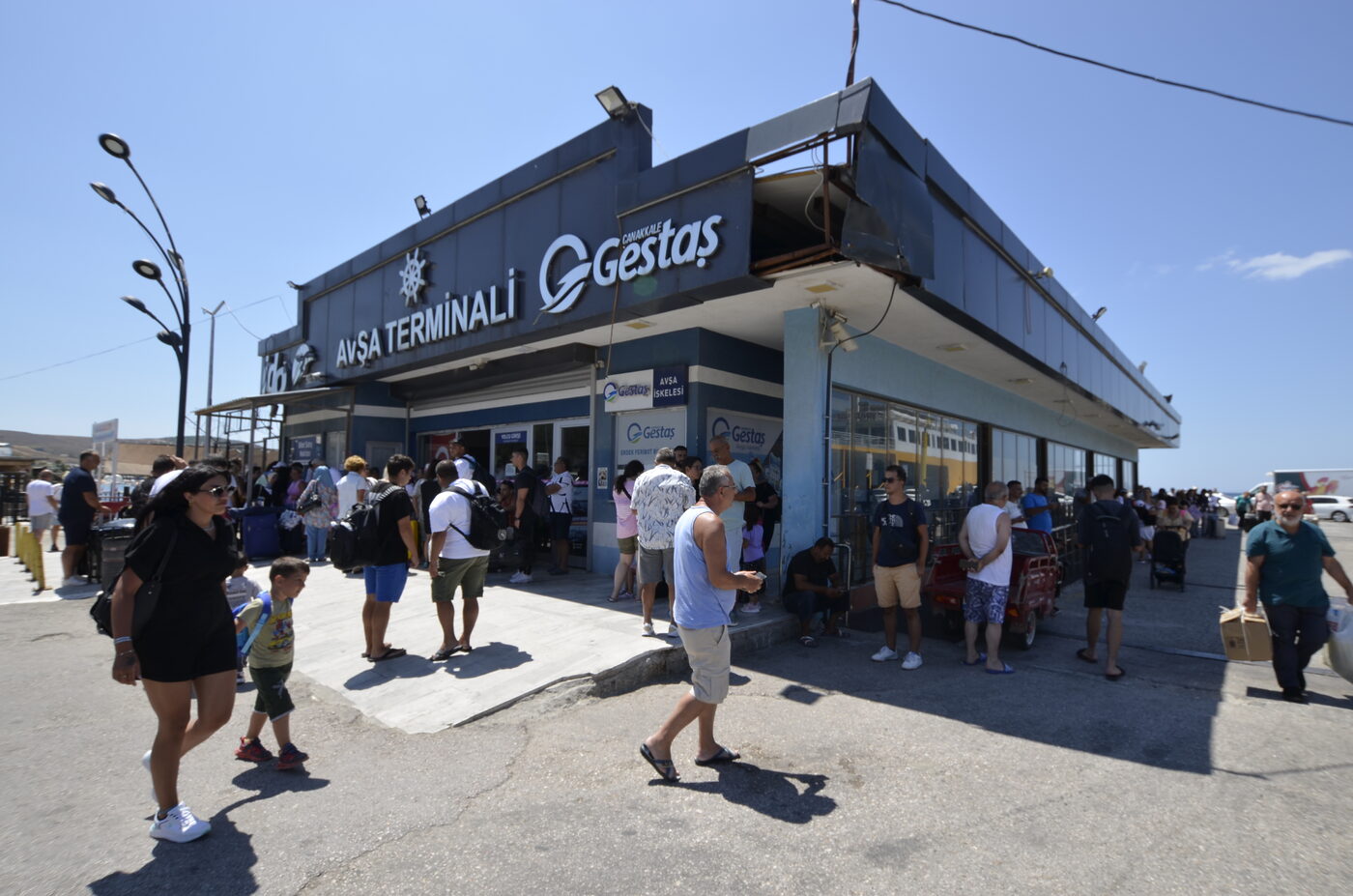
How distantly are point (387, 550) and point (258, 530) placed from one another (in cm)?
732

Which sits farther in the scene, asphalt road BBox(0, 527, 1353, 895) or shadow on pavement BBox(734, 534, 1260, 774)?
shadow on pavement BBox(734, 534, 1260, 774)

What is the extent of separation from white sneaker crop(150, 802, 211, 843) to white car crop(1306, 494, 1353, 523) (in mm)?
55851

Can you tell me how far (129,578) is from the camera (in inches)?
123

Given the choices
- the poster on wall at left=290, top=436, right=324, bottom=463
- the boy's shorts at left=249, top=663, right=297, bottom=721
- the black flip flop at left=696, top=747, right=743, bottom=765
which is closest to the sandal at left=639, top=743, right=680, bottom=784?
the black flip flop at left=696, top=747, right=743, bottom=765

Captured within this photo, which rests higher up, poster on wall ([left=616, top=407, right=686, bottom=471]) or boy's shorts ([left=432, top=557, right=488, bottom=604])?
poster on wall ([left=616, top=407, right=686, bottom=471])

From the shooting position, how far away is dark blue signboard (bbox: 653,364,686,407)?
9156 mm

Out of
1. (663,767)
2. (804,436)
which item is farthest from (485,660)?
(804,436)

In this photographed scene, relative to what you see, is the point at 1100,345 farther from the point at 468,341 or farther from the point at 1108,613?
the point at 468,341

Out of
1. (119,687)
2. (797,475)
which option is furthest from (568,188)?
(119,687)

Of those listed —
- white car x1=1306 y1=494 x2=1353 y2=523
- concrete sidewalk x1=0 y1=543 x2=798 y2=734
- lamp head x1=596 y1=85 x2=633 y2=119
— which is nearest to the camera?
concrete sidewalk x1=0 y1=543 x2=798 y2=734

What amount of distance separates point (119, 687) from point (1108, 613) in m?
8.62

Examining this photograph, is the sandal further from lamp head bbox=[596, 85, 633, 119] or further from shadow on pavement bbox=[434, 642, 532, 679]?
lamp head bbox=[596, 85, 633, 119]

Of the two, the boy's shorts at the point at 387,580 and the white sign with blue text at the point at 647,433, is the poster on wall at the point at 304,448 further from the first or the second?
the boy's shorts at the point at 387,580

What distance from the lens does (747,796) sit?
147 inches
